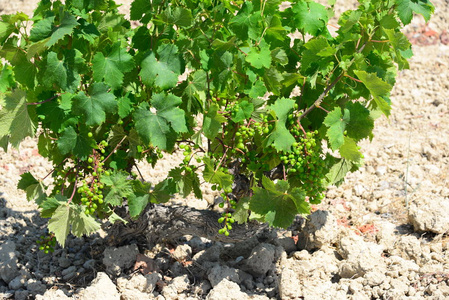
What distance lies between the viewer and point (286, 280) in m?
3.12

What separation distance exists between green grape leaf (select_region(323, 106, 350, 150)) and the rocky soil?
1.02m

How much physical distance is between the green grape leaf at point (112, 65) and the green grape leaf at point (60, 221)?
656 millimetres

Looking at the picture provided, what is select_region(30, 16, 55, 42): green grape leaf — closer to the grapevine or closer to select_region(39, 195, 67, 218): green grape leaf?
the grapevine

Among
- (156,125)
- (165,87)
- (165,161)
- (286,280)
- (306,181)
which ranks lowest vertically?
(165,161)

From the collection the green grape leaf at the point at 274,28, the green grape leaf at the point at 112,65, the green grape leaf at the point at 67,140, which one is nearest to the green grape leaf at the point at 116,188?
the green grape leaf at the point at 67,140

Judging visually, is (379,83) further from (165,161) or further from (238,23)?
(165,161)

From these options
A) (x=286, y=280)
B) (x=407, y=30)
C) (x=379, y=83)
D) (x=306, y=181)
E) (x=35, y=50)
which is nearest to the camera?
(x=35, y=50)

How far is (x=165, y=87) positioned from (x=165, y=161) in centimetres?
224

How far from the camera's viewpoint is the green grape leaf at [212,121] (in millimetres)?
A: 2465

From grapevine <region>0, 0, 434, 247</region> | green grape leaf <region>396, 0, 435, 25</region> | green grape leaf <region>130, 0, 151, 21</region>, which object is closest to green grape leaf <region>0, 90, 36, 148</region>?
grapevine <region>0, 0, 434, 247</region>

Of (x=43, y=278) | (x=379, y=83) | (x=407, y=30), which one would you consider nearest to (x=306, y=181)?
(x=379, y=83)

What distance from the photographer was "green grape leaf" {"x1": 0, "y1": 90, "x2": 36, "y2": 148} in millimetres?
2506

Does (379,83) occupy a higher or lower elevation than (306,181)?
higher

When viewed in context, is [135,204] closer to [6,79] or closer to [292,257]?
[6,79]
